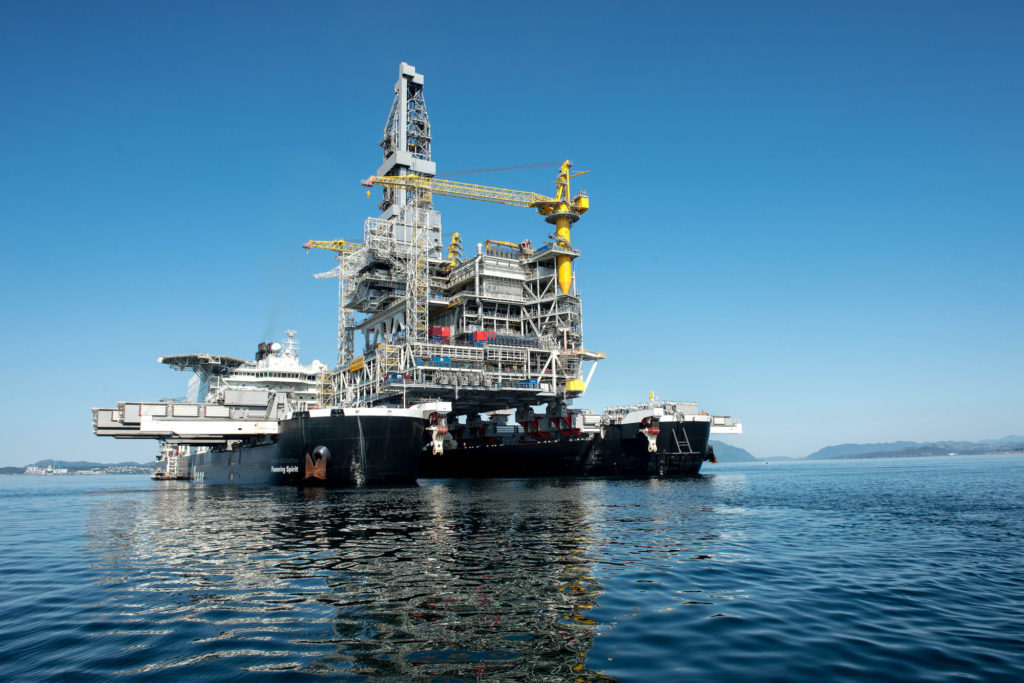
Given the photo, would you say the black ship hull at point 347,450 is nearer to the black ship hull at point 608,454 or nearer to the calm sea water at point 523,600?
the calm sea water at point 523,600

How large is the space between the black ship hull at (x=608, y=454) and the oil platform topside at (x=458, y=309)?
688 centimetres

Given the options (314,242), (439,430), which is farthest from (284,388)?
(439,430)

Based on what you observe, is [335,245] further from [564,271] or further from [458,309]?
[564,271]

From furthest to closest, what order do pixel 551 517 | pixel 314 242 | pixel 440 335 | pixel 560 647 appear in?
1. pixel 314 242
2. pixel 440 335
3. pixel 551 517
4. pixel 560 647

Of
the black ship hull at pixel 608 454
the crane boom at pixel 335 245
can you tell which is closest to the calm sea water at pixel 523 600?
the black ship hull at pixel 608 454

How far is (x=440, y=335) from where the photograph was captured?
7719 centimetres

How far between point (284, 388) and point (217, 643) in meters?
90.5

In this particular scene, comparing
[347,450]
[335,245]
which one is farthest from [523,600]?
[335,245]

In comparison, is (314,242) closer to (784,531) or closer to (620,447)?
(620,447)

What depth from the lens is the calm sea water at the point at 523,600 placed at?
32.4 feet

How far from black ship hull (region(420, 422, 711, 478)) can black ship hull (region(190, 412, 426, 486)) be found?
24.2 meters

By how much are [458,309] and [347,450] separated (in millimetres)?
34569

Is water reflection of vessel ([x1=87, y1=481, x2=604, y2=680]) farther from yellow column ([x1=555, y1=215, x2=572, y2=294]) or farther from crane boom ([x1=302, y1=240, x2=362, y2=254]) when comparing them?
crane boom ([x1=302, y1=240, x2=362, y2=254])

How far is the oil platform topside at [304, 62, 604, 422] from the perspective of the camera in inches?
2879
